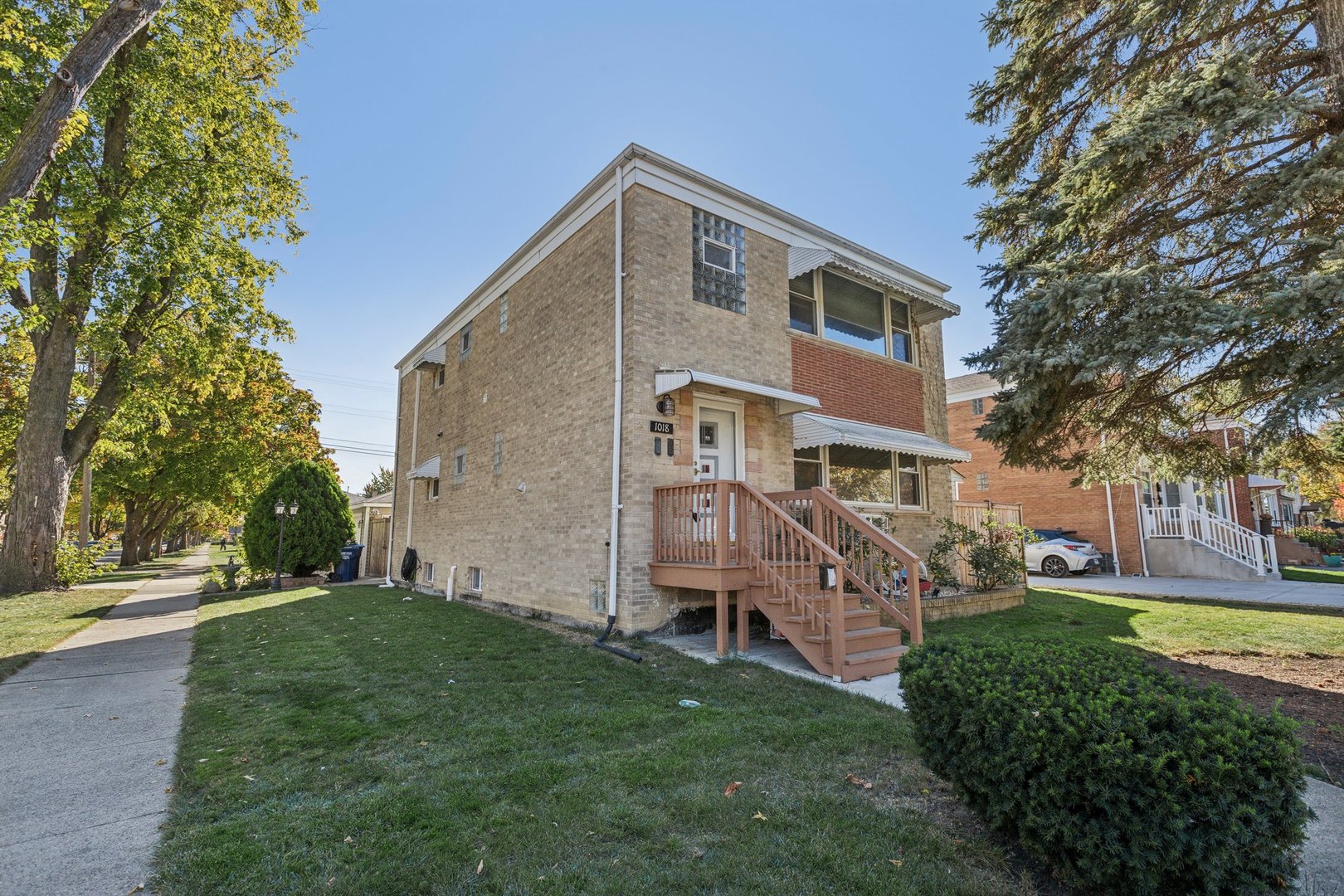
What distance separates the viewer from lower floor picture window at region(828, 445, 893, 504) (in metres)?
11.4

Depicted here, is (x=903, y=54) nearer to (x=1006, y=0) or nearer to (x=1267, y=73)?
(x=1006, y=0)

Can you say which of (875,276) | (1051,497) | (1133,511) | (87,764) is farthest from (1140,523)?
(87,764)

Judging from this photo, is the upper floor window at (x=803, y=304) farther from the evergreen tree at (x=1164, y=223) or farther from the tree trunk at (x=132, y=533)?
the tree trunk at (x=132, y=533)

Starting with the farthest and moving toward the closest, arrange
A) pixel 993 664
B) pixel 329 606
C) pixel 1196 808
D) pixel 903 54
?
pixel 329 606
pixel 903 54
pixel 993 664
pixel 1196 808

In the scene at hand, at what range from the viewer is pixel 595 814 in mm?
3357

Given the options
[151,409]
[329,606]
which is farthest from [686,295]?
[151,409]

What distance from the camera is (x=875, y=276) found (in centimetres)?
1125

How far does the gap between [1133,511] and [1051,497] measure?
238 centimetres

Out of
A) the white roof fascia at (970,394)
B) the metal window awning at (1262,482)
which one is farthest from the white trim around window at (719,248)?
the metal window awning at (1262,482)

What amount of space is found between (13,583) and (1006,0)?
817 inches

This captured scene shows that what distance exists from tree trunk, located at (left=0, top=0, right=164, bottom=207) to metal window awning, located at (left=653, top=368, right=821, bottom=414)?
8314mm

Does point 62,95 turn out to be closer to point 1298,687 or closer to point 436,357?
point 436,357

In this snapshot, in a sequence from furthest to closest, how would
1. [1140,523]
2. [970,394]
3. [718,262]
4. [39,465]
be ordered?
[970,394] → [1140,523] → [39,465] → [718,262]

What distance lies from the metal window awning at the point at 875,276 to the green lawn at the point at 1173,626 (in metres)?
6.10
